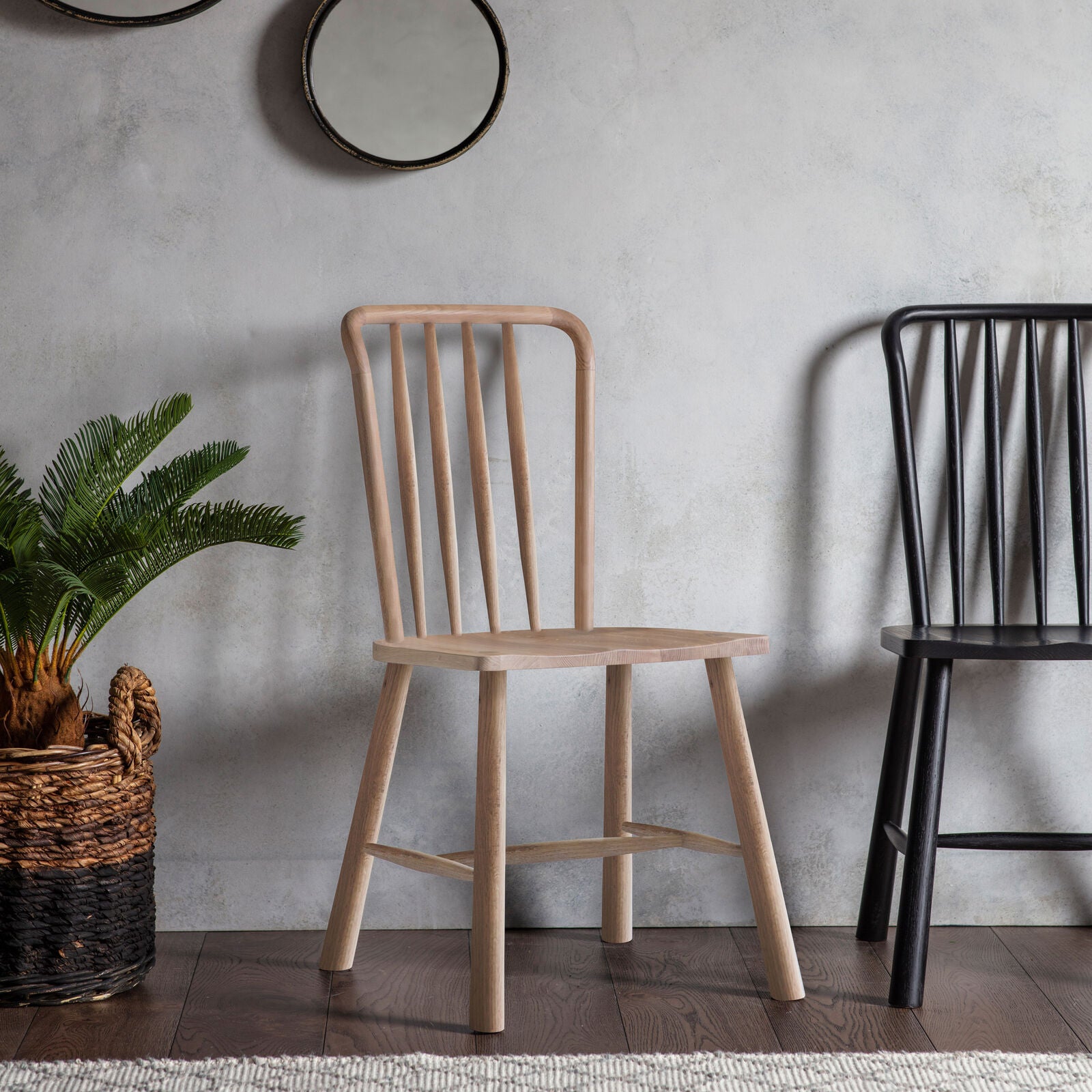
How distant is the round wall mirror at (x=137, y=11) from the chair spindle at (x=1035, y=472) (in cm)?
128

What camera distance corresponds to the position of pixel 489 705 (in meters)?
1.24

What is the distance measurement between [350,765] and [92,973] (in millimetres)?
442

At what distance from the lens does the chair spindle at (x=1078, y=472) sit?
156 centimetres

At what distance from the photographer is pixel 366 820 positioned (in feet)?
Result: 4.64

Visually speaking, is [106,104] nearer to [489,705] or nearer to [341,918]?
[489,705]

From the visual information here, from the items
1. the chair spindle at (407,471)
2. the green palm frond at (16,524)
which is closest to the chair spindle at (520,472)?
the chair spindle at (407,471)

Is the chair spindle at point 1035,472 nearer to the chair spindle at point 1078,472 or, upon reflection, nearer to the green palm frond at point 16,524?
the chair spindle at point 1078,472

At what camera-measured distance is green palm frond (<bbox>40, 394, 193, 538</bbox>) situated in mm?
1312

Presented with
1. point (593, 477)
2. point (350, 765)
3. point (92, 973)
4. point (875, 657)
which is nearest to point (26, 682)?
point (92, 973)

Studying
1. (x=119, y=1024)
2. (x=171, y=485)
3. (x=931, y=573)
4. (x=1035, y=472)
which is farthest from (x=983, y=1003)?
(x=171, y=485)

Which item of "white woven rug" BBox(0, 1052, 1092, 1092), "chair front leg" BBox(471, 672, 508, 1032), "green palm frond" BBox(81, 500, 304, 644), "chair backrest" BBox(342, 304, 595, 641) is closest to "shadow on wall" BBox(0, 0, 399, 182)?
"chair backrest" BBox(342, 304, 595, 641)

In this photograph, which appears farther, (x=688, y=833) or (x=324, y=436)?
(x=324, y=436)

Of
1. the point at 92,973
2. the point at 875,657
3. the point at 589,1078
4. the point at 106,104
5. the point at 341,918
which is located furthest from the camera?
the point at 875,657

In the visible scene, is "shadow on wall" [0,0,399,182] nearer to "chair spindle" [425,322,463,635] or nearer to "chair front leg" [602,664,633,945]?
"chair spindle" [425,322,463,635]
